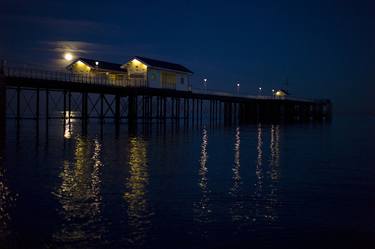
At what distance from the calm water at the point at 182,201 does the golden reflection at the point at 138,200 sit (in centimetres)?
3

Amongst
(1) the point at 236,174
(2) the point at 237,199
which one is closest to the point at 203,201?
(2) the point at 237,199

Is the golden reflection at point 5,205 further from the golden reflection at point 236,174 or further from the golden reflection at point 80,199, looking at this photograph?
the golden reflection at point 236,174

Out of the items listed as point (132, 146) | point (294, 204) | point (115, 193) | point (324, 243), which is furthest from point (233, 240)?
point (132, 146)

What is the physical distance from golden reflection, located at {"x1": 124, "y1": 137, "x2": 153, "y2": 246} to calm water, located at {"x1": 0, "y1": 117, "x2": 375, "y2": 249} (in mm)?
27

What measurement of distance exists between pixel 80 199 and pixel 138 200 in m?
1.88

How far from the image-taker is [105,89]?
54594 mm

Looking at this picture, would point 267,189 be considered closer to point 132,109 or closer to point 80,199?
point 80,199

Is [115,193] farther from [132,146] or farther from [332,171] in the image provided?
[132,146]

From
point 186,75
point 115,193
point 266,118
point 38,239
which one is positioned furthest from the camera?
point 266,118

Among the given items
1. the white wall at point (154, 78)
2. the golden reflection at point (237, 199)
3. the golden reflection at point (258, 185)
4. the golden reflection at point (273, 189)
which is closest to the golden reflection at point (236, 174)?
the golden reflection at point (237, 199)

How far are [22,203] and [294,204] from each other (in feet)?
28.2

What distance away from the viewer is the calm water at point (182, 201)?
38.6 ft

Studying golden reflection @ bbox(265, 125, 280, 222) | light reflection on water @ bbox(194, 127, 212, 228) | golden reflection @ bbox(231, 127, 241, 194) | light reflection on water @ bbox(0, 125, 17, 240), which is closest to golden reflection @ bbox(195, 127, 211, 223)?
light reflection on water @ bbox(194, 127, 212, 228)

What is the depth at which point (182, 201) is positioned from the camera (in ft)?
51.4
